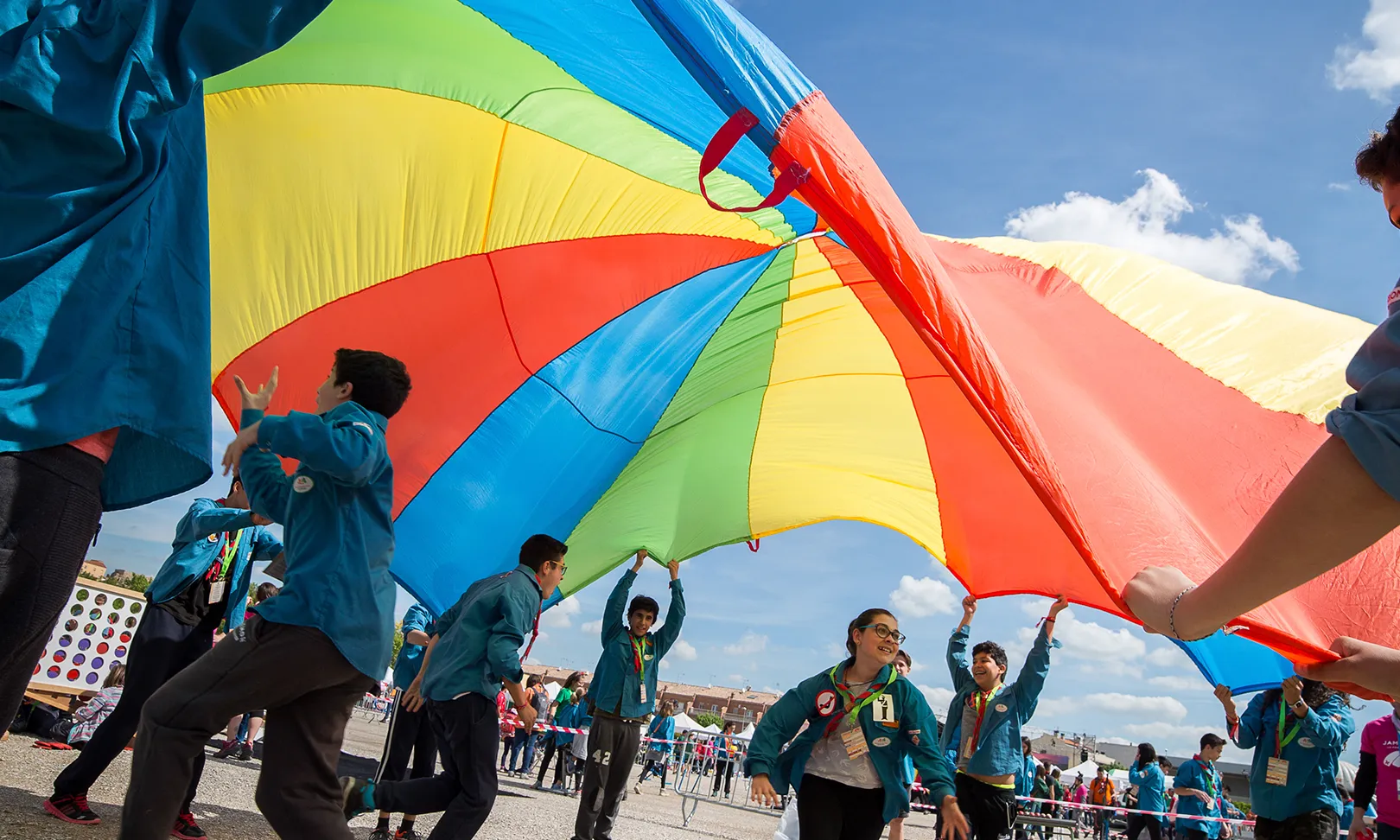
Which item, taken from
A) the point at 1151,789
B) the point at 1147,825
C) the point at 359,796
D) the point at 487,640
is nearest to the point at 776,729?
the point at 487,640

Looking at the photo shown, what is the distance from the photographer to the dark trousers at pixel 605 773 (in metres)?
6.76

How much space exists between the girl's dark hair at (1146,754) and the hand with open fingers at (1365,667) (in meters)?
14.9

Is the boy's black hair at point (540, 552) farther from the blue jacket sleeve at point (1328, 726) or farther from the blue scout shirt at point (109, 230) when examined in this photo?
the blue jacket sleeve at point (1328, 726)

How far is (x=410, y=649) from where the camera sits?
24.8 ft

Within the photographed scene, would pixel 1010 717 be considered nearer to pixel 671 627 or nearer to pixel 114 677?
pixel 671 627

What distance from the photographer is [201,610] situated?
514 cm

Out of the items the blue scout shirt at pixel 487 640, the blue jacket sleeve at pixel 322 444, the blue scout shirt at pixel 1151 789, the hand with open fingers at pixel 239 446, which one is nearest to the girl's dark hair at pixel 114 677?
the blue scout shirt at pixel 487 640

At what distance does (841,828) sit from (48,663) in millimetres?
7775

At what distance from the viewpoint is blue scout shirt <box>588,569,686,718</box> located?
724 cm

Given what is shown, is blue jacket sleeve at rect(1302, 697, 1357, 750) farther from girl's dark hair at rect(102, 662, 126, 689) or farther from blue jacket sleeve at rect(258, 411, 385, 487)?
girl's dark hair at rect(102, 662, 126, 689)

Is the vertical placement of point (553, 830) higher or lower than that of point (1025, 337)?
lower

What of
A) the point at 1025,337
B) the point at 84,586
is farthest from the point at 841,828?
the point at 84,586

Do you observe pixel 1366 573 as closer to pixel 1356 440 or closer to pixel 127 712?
pixel 1356 440

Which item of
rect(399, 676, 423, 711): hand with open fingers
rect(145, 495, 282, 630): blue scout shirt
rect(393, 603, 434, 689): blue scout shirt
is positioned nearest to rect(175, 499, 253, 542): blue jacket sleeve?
rect(145, 495, 282, 630): blue scout shirt
